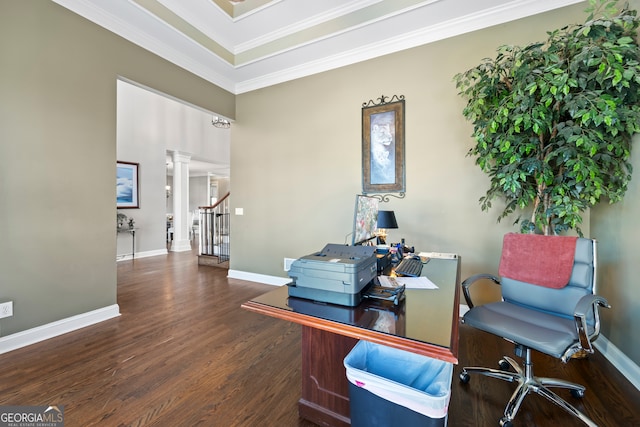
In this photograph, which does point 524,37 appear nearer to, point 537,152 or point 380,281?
point 537,152

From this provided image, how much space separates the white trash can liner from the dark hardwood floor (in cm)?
54

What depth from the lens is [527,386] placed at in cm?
152

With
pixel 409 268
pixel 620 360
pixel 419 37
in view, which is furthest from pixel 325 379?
pixel 419 37

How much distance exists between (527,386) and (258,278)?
3292mm

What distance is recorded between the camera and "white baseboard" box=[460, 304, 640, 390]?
1719 mm

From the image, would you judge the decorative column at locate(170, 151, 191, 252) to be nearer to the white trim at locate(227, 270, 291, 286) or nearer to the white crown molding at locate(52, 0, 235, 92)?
the white trim at locate(227, 270, 291, 286)

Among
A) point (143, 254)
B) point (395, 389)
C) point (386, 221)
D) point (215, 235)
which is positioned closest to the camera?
point (395, 389)

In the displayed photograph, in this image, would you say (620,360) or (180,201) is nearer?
(620,360)

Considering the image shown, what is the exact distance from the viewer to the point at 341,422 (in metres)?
1.32

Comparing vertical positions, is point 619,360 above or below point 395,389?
below

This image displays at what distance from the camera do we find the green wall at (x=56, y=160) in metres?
2.13

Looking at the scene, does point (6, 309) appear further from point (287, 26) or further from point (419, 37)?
point (419, 37)

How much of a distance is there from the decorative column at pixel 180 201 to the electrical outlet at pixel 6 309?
4937 mm

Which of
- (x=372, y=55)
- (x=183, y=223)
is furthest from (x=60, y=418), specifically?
(x=183, y=223)
